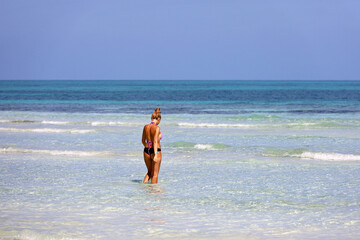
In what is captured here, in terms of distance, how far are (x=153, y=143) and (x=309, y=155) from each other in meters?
6.50

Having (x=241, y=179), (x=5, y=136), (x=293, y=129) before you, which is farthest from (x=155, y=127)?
(x=293, y=129)

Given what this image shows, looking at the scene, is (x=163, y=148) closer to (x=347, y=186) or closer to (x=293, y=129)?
(x=347, y=186)

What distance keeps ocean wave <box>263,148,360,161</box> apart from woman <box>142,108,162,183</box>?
18.2 feet

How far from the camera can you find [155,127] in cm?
978

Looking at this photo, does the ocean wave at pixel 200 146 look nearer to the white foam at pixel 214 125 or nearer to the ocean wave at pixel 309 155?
the ocean wave at pixel 309 155

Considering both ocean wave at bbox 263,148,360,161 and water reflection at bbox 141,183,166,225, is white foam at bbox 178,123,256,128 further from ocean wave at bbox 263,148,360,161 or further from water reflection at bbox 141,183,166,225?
water reflection at bbox 141,183,166,225

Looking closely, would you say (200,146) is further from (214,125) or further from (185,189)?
(214,125)

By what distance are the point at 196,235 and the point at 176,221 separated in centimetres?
79

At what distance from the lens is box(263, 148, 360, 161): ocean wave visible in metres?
14.1

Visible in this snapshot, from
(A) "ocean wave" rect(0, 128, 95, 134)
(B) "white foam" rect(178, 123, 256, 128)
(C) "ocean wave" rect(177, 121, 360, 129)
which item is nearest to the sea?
(A) "ocean wave" rect(0, 128, 95, 134)

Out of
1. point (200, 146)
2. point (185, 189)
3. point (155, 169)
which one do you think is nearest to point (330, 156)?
point (200, 146)

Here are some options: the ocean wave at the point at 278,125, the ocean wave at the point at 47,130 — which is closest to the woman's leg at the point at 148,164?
the ocean wave at the point at 47,130

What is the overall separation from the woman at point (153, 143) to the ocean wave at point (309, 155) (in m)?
5.55

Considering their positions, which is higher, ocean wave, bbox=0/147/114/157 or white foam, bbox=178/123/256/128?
ocean wave, bbox=0/147/114/157
